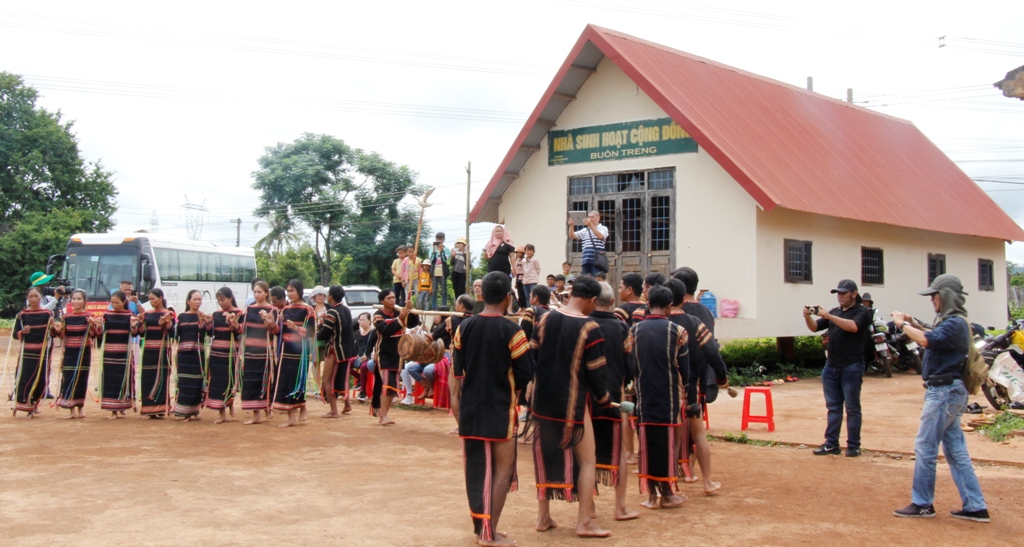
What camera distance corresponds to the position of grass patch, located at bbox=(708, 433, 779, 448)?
9.97 meters

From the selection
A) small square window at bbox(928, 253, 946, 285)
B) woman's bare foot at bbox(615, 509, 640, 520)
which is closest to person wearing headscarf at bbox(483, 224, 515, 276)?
woman's bare foot at bbox(615, 509, 640, 520)

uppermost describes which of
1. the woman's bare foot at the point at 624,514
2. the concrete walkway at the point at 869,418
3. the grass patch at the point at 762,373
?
the grass patch at the point at 762,373

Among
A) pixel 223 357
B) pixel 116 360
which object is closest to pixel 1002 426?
pixel 223 357

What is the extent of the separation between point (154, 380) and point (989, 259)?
71.2ft

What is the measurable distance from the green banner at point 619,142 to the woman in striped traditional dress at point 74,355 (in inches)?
391

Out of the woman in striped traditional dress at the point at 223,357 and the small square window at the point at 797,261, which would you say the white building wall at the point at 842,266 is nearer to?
the small square window at the point at 797,261

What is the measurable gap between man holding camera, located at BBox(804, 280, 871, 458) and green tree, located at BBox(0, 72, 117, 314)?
36553 mm

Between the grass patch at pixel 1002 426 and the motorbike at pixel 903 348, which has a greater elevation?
the motorbike at pixel 903 348

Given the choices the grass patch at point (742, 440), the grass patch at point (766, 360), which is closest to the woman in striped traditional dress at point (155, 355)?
the grass patch at point (742, 440)

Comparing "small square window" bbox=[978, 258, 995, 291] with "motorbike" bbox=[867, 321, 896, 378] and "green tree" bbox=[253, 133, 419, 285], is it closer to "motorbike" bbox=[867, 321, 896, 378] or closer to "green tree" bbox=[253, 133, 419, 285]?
"motorbike" bbox=[867, 321, 896, 378]

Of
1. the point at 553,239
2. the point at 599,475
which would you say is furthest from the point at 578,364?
the point at 553,239

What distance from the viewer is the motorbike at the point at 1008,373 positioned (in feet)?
35.8

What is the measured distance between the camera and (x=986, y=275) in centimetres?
2455

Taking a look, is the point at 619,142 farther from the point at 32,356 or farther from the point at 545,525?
the point at 545,525
